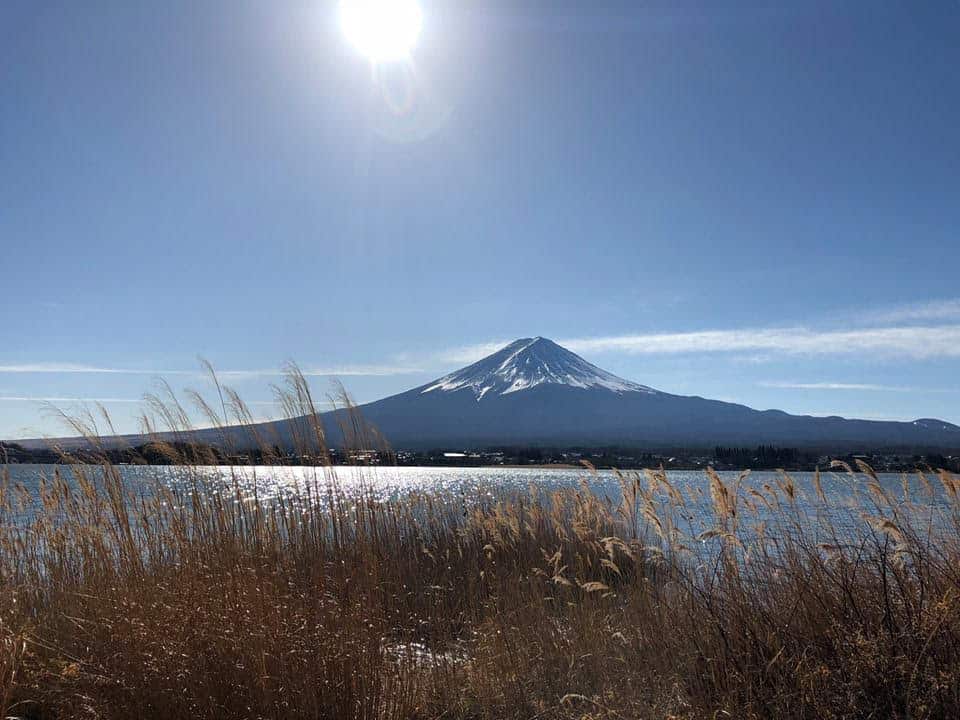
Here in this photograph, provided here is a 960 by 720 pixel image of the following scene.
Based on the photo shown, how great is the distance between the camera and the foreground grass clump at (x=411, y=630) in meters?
2.89

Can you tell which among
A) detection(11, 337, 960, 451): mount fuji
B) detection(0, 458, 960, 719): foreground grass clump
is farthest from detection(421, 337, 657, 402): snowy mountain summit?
detection(0, 458, 960, 719): foreground grass clump

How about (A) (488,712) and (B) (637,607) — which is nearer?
(A) (488,712)

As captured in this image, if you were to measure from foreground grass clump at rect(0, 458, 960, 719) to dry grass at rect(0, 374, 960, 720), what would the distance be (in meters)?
0.01

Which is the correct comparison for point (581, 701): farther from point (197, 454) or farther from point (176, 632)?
point (197, 454)

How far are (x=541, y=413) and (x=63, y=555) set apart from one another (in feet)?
359

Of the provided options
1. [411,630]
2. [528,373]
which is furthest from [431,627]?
[528,373]

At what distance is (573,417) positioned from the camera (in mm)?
112312

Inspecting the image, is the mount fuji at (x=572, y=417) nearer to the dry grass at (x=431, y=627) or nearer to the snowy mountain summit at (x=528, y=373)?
the snowy mountain summit at (x=528, y=373)

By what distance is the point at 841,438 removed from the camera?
278 feet

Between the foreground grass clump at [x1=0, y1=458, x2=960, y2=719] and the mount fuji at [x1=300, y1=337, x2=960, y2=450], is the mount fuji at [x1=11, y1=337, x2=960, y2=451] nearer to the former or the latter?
the mount fuji at [x1=300, y1=337, x2=960, y2=450]

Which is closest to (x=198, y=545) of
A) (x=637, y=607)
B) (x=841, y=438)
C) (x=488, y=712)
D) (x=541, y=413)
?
(x=488, y=712)

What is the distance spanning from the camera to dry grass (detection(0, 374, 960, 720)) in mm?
2896

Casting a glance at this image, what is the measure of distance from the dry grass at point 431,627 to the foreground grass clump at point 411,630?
0.05 ft

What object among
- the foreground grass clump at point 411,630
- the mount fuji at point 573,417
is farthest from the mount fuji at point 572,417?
the foreground grass clump at point 411,630
